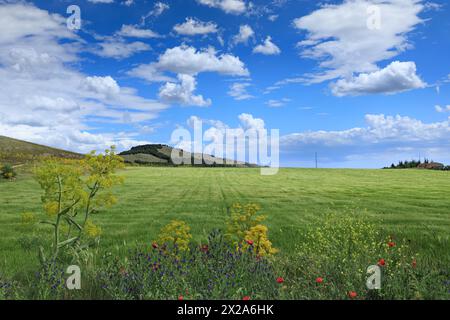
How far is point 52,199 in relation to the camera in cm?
748

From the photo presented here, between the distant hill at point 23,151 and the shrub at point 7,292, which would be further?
the distant hill at point 23,151

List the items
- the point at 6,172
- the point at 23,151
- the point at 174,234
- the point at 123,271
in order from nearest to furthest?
the point at 123,271, the point at 174,234, the point at 6,172, the point at 23,151

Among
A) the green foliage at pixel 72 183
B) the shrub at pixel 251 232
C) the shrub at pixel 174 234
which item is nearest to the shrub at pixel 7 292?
the green foliage at pixel 72 183

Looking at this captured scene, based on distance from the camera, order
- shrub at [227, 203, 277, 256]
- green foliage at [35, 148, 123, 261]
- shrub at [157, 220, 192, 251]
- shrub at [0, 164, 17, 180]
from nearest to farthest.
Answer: green foliage at [35, 148, 123, 261], shrub at [157, 220, 192, 251], shrub at [227, 203, 277, 256], shrub at [0, 164, 17, 180]

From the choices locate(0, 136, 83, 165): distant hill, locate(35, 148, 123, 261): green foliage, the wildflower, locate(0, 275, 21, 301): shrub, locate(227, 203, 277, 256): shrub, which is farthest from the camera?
locate(0, 136, 83, 165): distant hill

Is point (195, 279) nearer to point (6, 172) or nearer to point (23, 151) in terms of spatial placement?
point (6, 172)

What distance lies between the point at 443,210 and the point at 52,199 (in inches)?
641

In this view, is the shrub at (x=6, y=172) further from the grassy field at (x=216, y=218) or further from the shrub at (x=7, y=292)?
the shrub at (x=7, y=292)

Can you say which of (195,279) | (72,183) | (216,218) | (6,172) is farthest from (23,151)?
(195,279)

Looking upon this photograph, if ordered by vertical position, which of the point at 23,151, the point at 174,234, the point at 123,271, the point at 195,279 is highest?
the point at 23,151

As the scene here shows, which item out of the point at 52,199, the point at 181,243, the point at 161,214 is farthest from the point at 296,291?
the point at 161,214

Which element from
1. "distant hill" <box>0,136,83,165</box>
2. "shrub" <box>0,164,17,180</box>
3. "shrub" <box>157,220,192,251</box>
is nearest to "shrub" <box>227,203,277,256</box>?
"shrub" <box>157,220,192,251</box>

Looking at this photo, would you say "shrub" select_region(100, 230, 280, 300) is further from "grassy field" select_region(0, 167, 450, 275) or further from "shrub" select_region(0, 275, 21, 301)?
"grassy field" select_region(0, 167, 450, 275)
